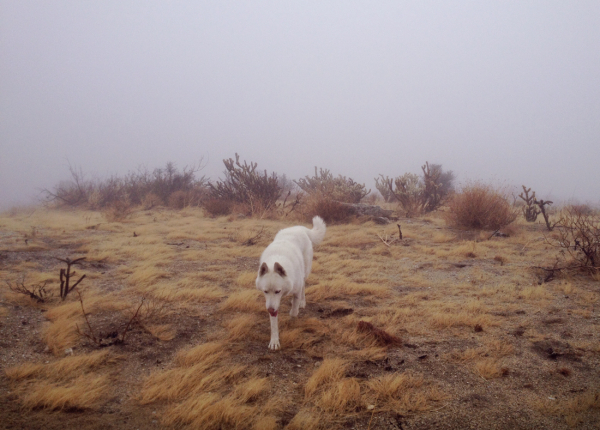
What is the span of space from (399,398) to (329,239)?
6205 millimetres

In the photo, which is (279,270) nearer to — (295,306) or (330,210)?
(295,306)

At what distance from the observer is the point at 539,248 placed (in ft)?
23.6

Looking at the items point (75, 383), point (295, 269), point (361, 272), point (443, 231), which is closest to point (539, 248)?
point (443, 231)

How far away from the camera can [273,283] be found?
3.20m

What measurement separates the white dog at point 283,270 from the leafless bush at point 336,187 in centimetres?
750

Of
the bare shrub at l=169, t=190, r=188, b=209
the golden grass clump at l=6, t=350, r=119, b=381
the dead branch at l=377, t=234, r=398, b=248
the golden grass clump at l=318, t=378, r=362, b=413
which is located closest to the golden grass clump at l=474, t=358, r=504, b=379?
the golden grass clump at l=318, t=378, r=362, b=413

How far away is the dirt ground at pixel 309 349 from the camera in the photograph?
7.35 ft

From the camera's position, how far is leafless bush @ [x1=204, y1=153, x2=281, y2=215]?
13148 millimetres

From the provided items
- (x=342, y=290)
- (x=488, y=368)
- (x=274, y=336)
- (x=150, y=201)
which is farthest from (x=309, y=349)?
(x=150, y=201)

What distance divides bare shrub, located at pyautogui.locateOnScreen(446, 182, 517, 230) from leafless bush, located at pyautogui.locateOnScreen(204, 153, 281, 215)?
651 cm

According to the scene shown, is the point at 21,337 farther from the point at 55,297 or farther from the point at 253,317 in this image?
the point at 253,317

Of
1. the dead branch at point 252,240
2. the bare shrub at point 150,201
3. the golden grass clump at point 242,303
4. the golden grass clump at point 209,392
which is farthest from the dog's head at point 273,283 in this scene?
the bare shrub at point 150,201

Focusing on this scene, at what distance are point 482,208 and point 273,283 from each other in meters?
7.72

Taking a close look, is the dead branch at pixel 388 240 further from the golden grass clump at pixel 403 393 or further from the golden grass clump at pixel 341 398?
the golden grass clump at pixel 341 398
